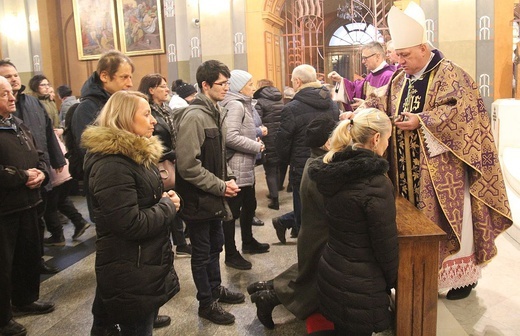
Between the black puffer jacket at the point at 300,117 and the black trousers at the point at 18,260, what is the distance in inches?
85.0

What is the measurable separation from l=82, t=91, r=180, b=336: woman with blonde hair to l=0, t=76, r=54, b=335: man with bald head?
1.05 m

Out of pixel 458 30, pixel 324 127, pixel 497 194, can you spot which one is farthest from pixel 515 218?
pixel 458 30

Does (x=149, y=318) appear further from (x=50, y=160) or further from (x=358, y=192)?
(x=50, y=160)

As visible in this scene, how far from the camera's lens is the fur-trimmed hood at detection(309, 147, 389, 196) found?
2131 mm

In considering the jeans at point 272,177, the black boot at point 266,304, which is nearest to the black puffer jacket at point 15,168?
the black boot at point 266,304

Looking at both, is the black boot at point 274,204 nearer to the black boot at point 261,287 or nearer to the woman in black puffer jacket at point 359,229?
the black boot at point 261,287

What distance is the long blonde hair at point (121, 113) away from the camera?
7.38ft

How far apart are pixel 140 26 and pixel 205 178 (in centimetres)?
1040

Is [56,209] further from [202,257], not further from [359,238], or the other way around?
[359,238]

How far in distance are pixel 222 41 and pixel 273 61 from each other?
1.39 metres

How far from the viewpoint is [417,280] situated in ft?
8.13

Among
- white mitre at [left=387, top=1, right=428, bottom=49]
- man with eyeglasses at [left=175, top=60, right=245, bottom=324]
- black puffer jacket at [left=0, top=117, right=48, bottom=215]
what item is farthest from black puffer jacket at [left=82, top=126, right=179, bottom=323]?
white mitre at [left=387, top=1, right=428, bottom=49]

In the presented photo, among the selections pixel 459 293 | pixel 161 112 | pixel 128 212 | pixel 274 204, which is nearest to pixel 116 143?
pixel 128 212

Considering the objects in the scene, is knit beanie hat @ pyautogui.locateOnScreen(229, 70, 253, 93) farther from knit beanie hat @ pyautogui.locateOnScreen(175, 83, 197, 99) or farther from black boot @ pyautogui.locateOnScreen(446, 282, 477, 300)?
black boot @ pyautogui.locateOnScreen(446, 282, 477, 300)
